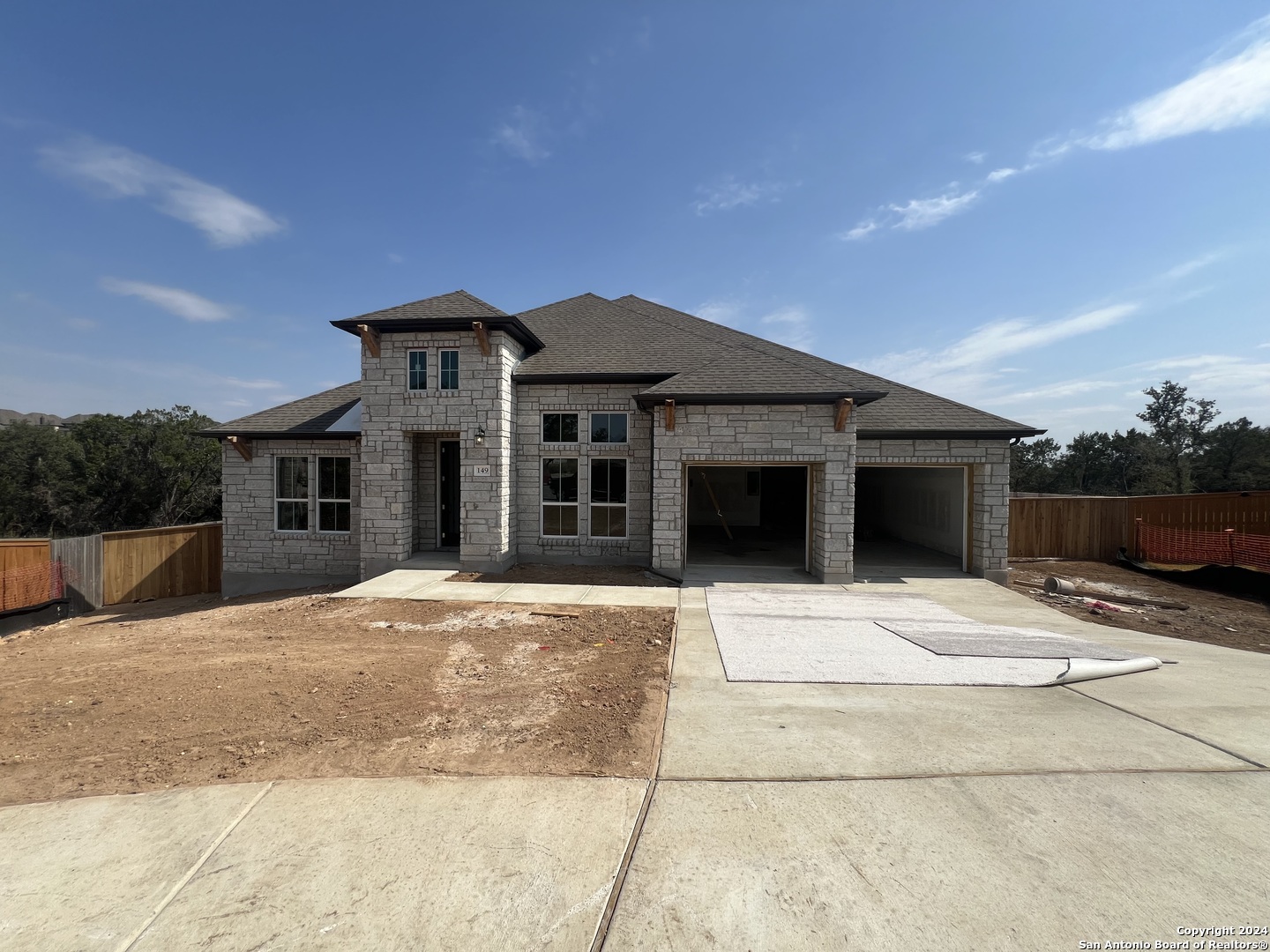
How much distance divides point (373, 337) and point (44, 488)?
119 feet

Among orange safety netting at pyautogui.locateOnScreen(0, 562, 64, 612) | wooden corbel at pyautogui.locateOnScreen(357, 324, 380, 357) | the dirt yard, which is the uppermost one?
wooden corbel at pyautogui.locateOnScreen(357, 324, 380, 357)

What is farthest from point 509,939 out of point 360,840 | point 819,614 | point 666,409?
point 666,409

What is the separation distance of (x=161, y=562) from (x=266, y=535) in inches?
137

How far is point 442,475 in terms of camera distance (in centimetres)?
1250

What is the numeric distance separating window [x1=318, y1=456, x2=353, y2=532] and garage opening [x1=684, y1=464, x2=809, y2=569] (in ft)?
31.0

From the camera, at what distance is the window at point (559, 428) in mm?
11961

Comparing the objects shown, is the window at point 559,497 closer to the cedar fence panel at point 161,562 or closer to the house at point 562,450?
Result: the house at point 562,450

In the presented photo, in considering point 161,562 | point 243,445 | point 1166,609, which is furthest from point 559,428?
point 1166,609

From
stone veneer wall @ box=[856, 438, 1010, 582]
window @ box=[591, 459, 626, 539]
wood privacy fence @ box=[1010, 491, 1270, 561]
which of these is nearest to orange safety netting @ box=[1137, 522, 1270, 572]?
wood privacy fence @ box=[1010, 491, 1270, 561]

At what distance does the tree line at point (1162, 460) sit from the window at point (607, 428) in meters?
43.7

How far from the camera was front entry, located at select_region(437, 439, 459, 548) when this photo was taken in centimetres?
1246

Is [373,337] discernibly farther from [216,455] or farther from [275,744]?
[216,455]

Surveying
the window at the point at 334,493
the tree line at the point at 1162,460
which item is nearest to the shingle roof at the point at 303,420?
the window at the point at 334,493

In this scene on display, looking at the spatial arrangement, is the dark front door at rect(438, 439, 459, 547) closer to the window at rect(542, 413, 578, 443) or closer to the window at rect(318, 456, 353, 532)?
the window at rect(318, 456, 353, 532)
